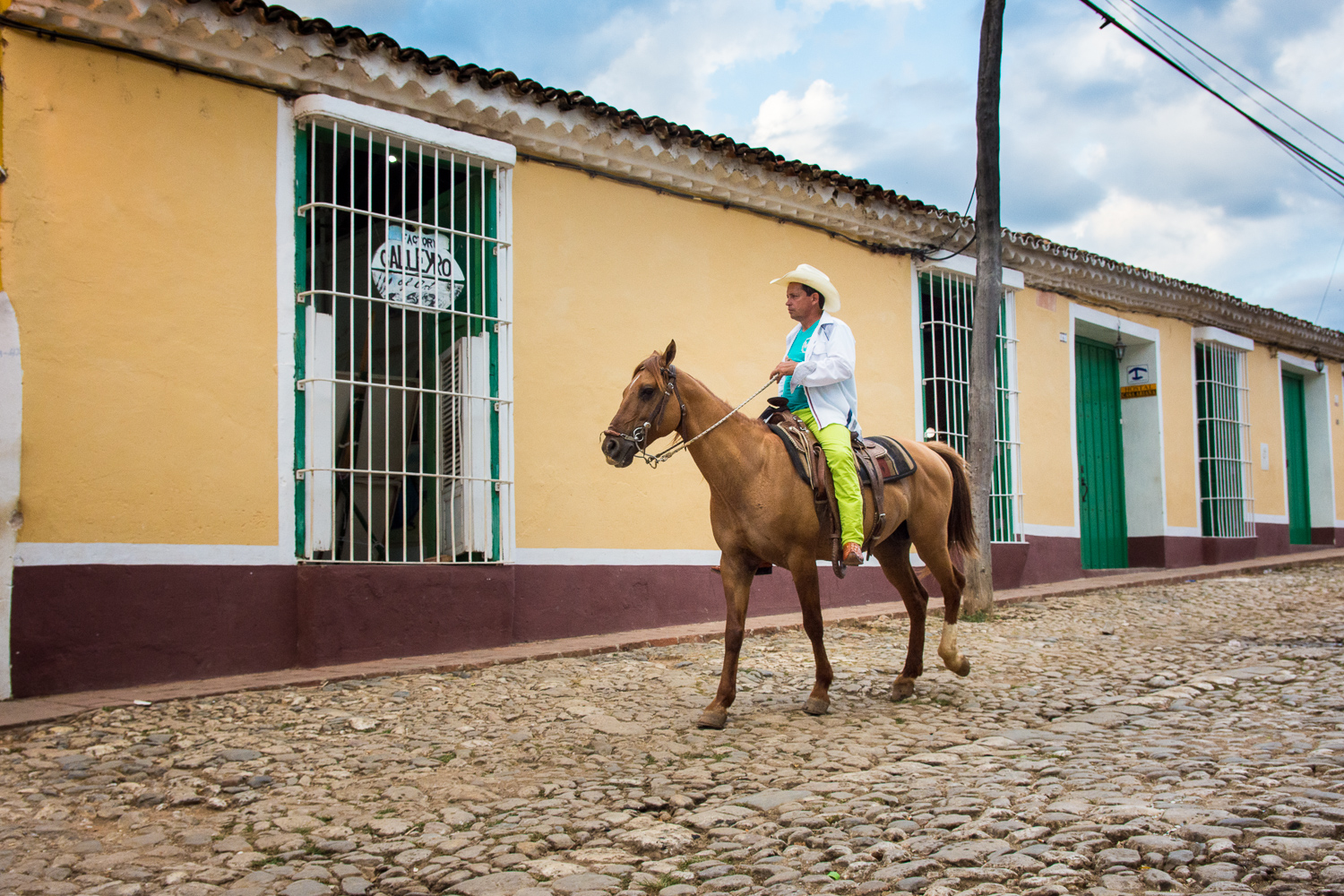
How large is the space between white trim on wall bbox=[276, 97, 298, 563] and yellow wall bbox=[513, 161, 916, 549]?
159cm

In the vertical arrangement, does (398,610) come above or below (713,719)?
above

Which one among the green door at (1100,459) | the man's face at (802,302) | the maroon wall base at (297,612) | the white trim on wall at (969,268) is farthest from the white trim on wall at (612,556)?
the green door at (1100,459)

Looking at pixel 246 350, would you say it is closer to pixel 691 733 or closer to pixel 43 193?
pixel 43 193

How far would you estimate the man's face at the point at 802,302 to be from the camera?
5.46m

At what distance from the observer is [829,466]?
17.1 ft

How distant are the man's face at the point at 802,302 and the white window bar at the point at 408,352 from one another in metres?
2.46

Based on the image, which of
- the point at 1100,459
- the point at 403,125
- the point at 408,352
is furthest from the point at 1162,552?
the point at 403,125

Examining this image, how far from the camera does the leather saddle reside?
17.1 feet

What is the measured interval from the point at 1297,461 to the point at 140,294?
57.8ft

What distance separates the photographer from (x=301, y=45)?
6.18 metres

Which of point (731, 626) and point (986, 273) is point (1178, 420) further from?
point (731, 626)

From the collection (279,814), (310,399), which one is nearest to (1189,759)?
(279,814)

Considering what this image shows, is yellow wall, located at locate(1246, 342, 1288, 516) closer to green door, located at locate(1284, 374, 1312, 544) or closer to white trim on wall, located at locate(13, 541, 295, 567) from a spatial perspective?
green door, located at locate(1284, 374, 1312, 544)

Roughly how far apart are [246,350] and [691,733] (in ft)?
11.4
